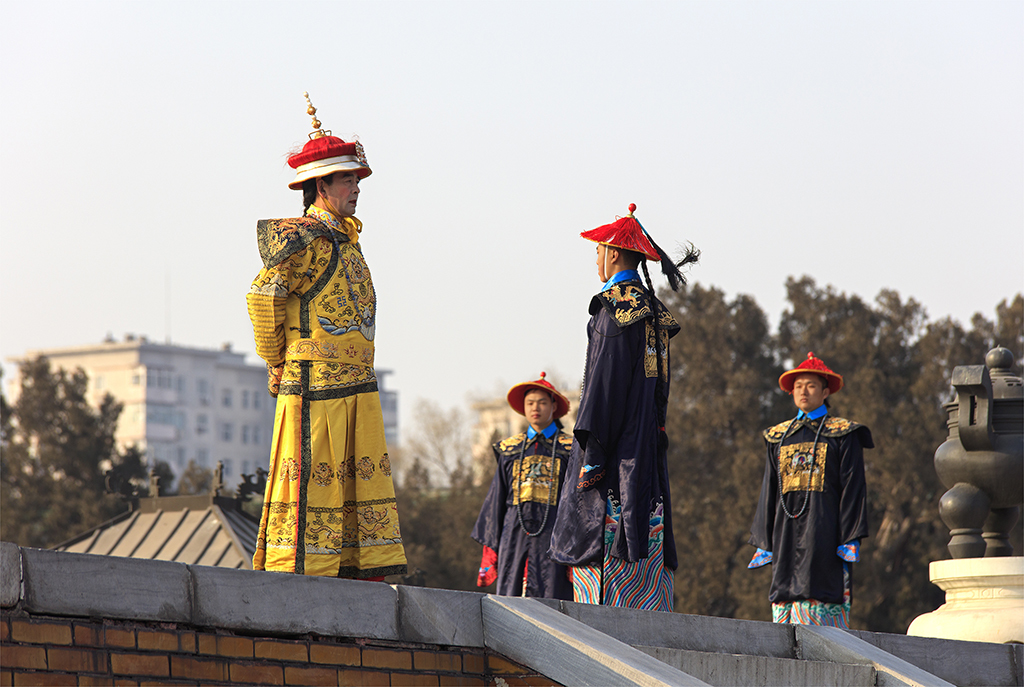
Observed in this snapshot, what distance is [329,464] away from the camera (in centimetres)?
655

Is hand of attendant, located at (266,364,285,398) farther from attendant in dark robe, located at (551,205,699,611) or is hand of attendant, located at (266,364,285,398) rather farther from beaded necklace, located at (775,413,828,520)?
beaded necklace, located at (775,413,828,520)

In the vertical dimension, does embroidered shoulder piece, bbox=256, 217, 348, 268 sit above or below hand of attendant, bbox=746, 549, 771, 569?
above

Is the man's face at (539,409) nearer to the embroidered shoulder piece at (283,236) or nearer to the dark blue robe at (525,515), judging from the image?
the dark blue robe at (525,515)

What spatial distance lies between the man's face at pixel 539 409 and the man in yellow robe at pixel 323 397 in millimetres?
3471

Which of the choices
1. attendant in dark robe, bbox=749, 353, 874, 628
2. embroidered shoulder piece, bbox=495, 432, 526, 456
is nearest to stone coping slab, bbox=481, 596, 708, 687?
attendant in dark robe, bbox=749, 353, 874, 628

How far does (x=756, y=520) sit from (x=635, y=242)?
3.46 metres

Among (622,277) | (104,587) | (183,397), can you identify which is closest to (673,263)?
(622,277)

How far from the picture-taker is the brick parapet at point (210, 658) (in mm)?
4352

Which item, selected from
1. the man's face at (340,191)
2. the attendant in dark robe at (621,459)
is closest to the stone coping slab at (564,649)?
the attendant in dark robe at (621,459)

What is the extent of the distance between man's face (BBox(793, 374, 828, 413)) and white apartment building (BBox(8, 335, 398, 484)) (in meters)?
93.0

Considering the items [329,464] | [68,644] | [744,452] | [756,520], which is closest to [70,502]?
[744,452]

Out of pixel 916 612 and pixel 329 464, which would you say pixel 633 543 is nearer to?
pixel 329 464

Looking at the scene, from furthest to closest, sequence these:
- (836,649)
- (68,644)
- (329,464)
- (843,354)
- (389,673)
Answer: (843,354) < (329,464) < (836,649) < (389,673) < (68,644)

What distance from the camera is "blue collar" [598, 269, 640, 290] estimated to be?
6.72m
